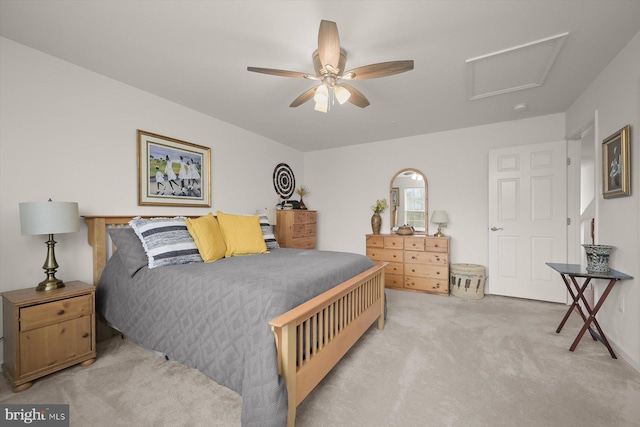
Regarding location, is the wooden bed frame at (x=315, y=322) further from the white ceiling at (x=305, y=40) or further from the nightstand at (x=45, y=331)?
the white ceiling at (x=305, y=40)

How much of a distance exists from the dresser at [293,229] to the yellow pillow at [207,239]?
6.03 ft

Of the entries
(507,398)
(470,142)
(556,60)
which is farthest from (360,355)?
(470,142)

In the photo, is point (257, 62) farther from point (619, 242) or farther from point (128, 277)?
point (619, 242)

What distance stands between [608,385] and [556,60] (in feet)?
8.22

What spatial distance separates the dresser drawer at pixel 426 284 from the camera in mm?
3863

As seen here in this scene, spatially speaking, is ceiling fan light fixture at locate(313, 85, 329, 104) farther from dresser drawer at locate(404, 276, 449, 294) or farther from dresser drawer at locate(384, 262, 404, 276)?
dresser drawer at locate(404, 276, 449, 294)

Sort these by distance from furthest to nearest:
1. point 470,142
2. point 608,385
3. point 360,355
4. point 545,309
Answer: point 470,142 → point 545,309 → point 360,355 → point 608,385

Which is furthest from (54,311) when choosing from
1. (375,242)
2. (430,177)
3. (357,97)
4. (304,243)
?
(430,177)

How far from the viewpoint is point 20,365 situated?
1.73 m

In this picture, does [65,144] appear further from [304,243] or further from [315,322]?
[304,243]

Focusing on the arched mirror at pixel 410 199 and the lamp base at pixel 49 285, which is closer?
the lamp base at pixel 49 285

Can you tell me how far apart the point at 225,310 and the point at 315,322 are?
1.79ft

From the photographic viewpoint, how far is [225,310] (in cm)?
156

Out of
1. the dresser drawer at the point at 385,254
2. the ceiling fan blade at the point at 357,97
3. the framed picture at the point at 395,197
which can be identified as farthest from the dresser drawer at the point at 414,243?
the ceiling fan blade at the point at 357,97
